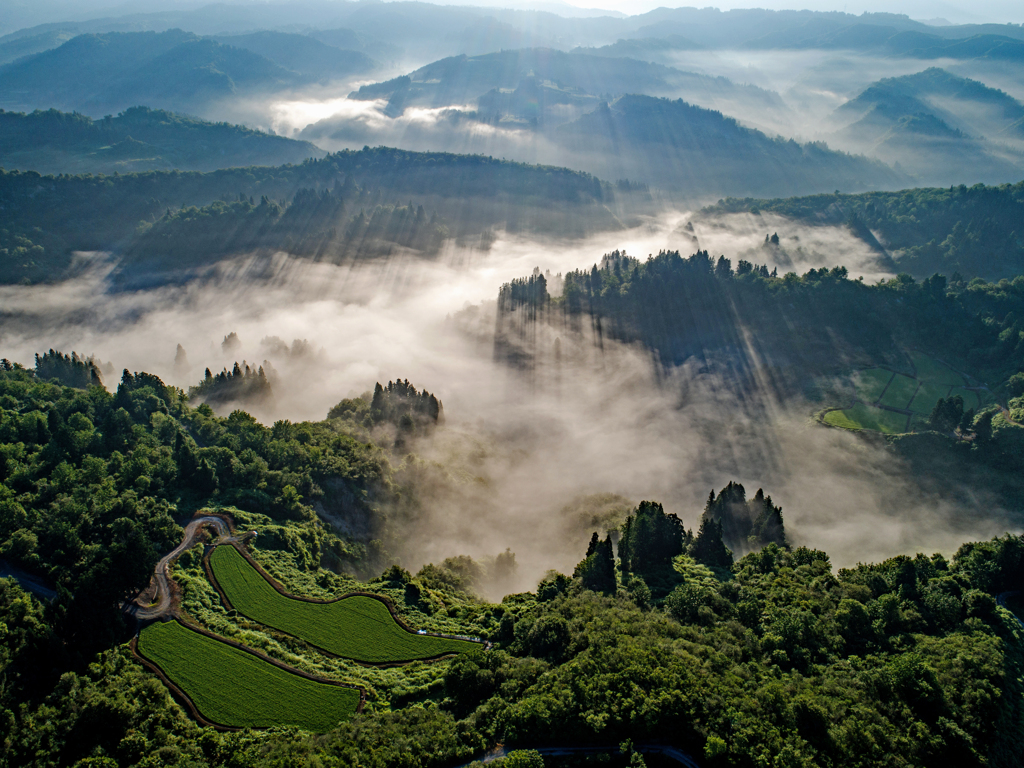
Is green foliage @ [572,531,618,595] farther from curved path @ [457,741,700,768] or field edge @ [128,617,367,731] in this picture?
curved path @ [457,741,700,768]

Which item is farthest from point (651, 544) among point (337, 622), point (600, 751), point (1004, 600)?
point (600, 751)

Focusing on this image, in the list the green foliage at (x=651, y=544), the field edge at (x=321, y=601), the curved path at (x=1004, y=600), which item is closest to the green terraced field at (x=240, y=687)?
the field edge at (x=321, y=601)

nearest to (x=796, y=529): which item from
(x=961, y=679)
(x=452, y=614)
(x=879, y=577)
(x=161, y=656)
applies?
(x=879, y=577)

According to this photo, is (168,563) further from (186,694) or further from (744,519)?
(744,519)

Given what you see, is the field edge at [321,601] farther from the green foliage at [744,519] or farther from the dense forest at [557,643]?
the green foliage at [744,519]

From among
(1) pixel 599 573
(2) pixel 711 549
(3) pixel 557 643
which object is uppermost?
(3) pixel 557 643

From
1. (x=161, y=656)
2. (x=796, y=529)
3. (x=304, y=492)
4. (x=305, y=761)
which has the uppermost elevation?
→ (x=305, y=761)

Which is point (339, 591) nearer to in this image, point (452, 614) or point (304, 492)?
point (452, 614)

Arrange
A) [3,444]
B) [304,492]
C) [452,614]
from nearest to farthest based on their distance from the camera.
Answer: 1. [452,614]
2. [3,444]
3. [304,492]
